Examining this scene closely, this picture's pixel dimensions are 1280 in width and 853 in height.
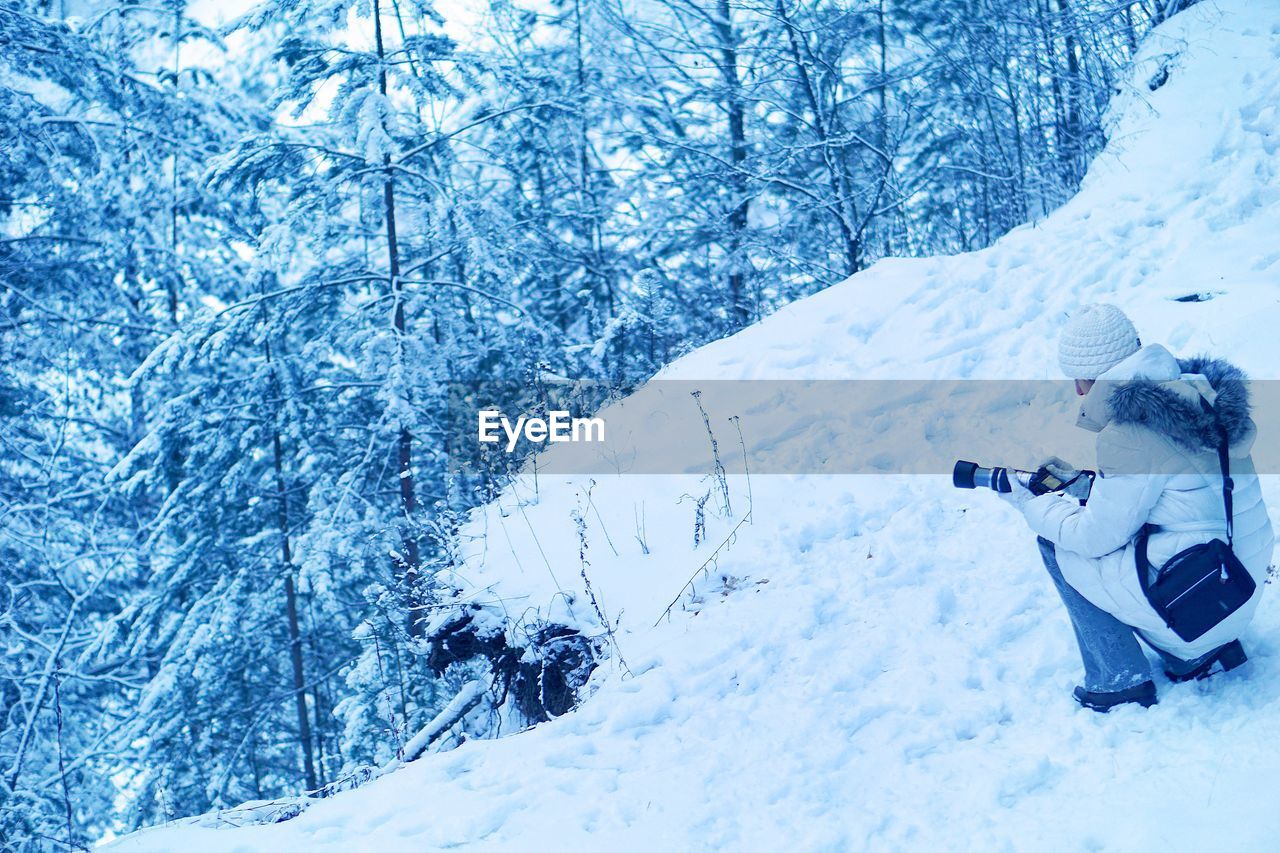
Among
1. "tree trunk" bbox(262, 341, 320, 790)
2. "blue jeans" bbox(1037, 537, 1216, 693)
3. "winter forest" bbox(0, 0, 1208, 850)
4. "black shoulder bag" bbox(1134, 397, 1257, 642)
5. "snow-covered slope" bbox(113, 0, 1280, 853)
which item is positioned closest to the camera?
"black shoulder bag" bbox(1134, 397, 1257, 642)

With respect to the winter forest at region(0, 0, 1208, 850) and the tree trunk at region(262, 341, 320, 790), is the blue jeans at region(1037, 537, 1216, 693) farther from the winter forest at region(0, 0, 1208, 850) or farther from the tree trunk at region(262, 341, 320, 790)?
the tree trunk at region(262, 341, 320, 790)

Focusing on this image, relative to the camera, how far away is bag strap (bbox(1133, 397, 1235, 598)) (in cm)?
281

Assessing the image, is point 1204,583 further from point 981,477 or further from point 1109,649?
point 981,477

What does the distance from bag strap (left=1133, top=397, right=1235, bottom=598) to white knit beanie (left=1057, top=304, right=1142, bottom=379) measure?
0.33 m

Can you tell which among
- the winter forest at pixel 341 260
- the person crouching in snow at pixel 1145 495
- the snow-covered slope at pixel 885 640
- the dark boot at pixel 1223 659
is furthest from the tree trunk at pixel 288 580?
the dark boot at pixel 1223 659

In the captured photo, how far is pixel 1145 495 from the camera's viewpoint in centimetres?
283

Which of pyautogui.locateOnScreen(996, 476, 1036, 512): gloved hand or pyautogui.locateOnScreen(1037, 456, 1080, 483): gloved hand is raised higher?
pyautogui.locateOnScreen(1037, 456, 1080, 483): gloved hand

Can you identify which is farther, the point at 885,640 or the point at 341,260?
the point at 341,260

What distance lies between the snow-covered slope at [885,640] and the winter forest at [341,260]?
72.6 inches

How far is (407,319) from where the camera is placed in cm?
998

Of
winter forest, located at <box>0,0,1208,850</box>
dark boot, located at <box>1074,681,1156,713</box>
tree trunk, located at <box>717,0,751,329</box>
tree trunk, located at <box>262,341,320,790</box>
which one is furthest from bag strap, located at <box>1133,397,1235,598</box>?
tree trunk, located at <box>262,341,320,790</box>

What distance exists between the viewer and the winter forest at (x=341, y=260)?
8867mm

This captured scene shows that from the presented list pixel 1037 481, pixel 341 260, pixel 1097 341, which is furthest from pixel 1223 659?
pixel 341 260

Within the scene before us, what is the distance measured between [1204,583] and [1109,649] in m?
0.49
